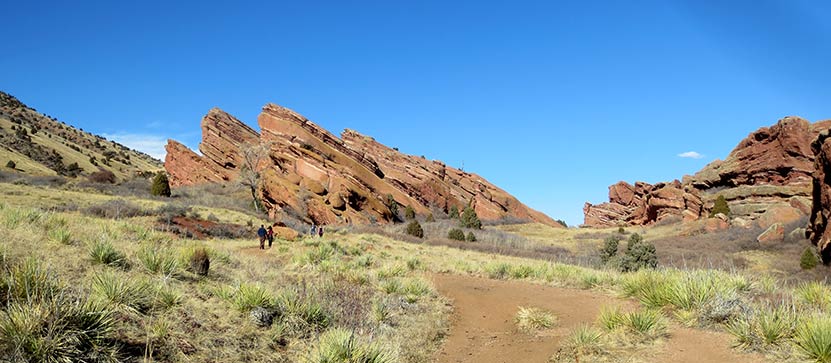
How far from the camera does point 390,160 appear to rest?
7188cm

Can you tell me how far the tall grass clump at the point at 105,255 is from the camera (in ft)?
25.4

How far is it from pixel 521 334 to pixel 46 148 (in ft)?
265

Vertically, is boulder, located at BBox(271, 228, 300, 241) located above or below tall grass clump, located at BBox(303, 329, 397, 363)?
above

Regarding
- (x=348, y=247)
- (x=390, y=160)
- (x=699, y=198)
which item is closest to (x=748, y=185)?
(x=699, y=198)

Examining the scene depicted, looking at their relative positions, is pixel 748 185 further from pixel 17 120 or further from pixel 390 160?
pixel 17 120

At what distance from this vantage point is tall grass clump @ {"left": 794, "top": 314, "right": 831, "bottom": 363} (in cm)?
555

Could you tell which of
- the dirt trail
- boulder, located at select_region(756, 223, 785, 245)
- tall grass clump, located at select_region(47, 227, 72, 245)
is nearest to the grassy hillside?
tall grass clump, located at select_region(47, 227, 72, 245)

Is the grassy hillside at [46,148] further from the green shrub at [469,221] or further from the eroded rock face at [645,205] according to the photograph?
the eroded rock face at [645,205]

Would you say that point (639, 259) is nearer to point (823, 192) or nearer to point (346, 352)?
point (823, 192)

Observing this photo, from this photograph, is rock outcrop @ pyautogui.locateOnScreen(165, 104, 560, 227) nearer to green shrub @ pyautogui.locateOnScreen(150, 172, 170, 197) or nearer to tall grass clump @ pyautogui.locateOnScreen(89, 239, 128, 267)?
green shrub @ pyautogui.locateOnScreen(150, 172, 170, 197)

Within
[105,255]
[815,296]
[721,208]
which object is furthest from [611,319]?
[721,208]

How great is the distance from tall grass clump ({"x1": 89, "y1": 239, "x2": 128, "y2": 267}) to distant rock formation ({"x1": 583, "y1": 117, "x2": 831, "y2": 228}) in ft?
164

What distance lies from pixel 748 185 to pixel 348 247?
5400cm

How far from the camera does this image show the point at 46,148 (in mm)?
67500
